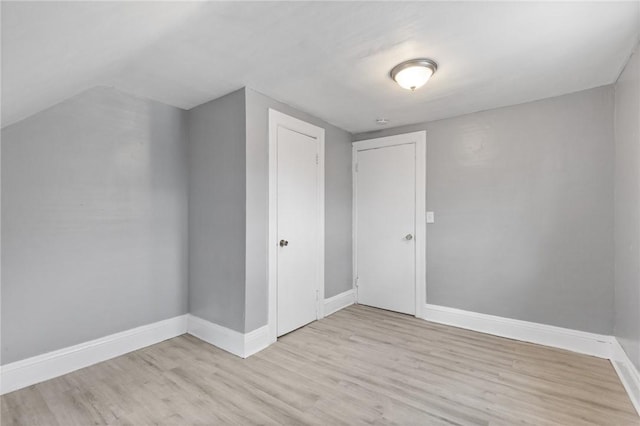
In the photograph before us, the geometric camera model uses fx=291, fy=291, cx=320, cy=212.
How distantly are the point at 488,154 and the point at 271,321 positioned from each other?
2770 mm

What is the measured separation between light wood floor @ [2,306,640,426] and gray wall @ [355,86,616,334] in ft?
1.54

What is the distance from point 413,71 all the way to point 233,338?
2.62 meters

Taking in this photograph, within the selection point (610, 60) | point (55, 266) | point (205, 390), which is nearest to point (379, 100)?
point (610, 60)

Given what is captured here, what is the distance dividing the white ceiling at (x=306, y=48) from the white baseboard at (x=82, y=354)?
5.60 feet

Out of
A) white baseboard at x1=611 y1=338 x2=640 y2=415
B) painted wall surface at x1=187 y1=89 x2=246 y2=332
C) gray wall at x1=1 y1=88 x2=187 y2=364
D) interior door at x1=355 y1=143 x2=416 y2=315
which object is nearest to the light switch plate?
interior door at x1=355 y1=143 x2=416 y2=315

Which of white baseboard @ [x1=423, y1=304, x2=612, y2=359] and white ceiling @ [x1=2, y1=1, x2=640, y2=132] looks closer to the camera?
white ceiling @ [x1=2, y1=1, x2=640, y2=132]

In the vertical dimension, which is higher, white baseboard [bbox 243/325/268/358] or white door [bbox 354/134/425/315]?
white door [bbox 354/134/425/315]

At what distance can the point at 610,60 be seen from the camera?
2.08 meters

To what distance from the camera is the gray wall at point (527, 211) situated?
2512 mm

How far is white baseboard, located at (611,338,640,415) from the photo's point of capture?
6.03 feet

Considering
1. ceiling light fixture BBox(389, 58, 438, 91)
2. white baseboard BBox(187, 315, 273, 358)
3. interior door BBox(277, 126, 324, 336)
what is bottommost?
white baseboard BBox(187, 315, 273, 358)

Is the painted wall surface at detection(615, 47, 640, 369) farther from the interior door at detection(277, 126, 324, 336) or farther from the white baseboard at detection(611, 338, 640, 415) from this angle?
the interior door at detection(277, 126, 324, 336)

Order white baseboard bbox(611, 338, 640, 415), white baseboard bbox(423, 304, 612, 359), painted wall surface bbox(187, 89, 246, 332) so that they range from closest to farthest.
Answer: white baseboard bbox(611, 338, 640, 415)
white baseboard bbox(423, 304, 612, 359)
painted wall surface bbox(187, 89, 246, 332)

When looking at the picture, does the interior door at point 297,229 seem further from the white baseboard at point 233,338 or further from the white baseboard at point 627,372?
the white baseboard at point 627,372
